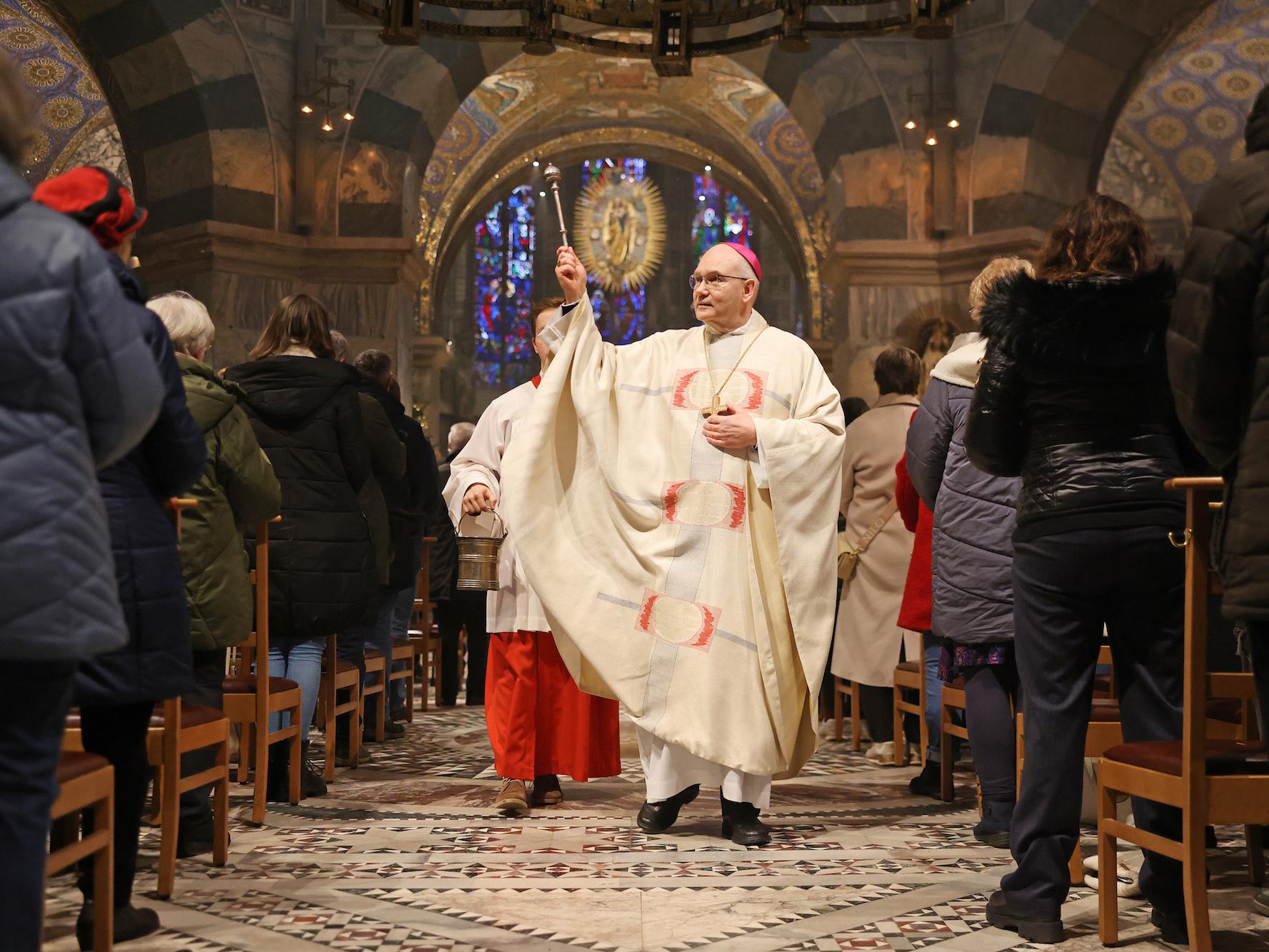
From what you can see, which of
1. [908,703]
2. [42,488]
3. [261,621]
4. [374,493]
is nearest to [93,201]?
[42,488]

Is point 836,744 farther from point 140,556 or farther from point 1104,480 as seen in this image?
point 140,556

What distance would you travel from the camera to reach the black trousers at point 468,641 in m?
8.88

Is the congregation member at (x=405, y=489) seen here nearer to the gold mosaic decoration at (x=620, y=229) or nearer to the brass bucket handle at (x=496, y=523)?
the brass bucket handle at (x=496, y=523)

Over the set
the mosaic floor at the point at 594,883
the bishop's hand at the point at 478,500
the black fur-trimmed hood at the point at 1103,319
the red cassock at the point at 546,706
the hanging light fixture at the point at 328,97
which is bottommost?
the mosaic floor at the point at 594,883

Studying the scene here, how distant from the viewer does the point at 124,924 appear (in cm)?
332

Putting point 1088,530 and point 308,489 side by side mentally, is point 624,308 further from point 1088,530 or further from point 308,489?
point 1088,530

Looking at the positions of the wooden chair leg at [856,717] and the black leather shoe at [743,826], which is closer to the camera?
the black leather shoe at [743,826]

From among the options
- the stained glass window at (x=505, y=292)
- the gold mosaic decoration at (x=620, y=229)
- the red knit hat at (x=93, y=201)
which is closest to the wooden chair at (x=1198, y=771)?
the red knit hat at (x=93, y=201)

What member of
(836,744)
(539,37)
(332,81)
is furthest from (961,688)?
(332,81)

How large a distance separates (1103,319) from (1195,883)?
1.31m

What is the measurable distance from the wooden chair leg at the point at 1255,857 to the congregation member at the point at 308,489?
318 cm

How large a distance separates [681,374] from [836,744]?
3.27m

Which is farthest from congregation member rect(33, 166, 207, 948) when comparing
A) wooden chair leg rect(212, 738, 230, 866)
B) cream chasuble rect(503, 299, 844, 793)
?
cream chasuble rect(503, 299, 844, 793)

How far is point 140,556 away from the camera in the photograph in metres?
3.32
